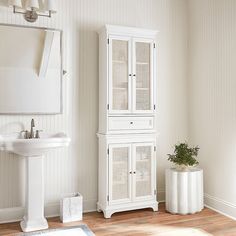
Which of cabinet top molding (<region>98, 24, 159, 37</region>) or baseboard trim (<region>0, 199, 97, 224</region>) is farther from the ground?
cabinet top molding (<region>98, 24, 159, 37</region>)

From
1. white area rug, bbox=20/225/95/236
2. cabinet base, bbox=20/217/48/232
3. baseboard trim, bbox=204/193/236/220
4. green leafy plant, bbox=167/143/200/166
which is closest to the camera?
white area rug, bbox=20/225/95/236

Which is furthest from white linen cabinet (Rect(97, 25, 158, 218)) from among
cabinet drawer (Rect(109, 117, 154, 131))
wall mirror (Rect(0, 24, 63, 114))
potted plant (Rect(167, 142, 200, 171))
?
wall mirror (Rect(0, 24, 63, 114))

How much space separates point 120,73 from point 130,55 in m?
0.24

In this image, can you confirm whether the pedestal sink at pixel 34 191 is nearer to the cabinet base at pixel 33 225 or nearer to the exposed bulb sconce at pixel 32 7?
the cabinet base at pixel 33 225

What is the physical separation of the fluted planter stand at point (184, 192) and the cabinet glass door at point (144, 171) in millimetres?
227

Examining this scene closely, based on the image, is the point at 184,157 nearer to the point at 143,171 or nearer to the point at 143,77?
the point at 143,171

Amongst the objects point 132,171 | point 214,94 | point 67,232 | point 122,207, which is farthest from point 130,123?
point 67,232

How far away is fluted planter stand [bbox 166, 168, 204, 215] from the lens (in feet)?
11.0

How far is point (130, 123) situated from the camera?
133 inches

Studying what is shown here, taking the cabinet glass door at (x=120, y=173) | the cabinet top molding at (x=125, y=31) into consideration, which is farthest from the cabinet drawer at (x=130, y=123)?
the cabinet top molding at (x=125, y=31)

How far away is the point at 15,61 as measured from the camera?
3148 millimetres

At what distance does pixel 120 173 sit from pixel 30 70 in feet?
5.00

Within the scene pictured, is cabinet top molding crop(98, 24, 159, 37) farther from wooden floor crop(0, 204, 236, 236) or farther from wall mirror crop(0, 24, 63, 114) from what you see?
wooden floor crop(0, 204, 236, 236)

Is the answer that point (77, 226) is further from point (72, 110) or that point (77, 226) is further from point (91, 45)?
point (91, 45)
